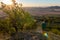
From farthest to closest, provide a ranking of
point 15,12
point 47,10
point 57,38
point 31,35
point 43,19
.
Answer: point 47,10, point 43,19, point 15,12, point 31,35, point 57,38

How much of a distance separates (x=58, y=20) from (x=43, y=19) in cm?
121

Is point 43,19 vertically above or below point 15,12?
below

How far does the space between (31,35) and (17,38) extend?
484 mm

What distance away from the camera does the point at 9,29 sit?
692 cm

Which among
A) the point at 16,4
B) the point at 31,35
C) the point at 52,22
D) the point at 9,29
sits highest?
the point at 16,4

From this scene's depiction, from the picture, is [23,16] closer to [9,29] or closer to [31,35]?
[9,29]

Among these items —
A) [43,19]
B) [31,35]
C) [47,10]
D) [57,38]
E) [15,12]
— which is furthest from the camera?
[47,10]

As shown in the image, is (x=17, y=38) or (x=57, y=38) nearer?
(x=57, y=38)

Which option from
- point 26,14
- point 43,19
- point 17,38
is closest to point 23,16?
point 26,14

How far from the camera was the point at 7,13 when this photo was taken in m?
6.95

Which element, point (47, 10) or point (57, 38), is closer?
point (57, 38)

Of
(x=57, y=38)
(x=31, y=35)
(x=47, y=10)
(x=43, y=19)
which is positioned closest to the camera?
(x=57, y=38)

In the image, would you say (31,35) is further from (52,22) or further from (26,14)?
(52,22)

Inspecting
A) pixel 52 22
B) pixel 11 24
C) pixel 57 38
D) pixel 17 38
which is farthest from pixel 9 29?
pixel 52 22
